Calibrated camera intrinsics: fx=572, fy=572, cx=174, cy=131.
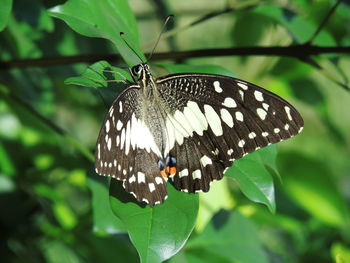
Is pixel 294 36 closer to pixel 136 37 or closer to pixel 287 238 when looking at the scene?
pixel 136 37

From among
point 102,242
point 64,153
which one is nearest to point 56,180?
point 64,153

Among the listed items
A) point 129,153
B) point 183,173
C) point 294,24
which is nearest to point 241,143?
point 183,173

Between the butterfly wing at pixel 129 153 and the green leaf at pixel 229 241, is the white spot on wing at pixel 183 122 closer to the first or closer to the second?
the butterfly wing at pixel 129 153

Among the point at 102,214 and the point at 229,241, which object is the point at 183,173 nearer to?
the point at 102,214

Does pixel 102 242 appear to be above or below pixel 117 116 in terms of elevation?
below

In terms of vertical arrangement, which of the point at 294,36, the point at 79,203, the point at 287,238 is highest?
the point at 294,36

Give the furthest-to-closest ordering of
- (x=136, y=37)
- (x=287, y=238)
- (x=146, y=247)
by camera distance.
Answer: (x=287, y=238) < (x=136, y=37) < (x=146, y=247)

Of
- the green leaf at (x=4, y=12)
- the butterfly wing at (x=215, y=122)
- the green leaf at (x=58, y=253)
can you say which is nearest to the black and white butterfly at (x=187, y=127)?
the butterfly wing at (x=215, y=122)
